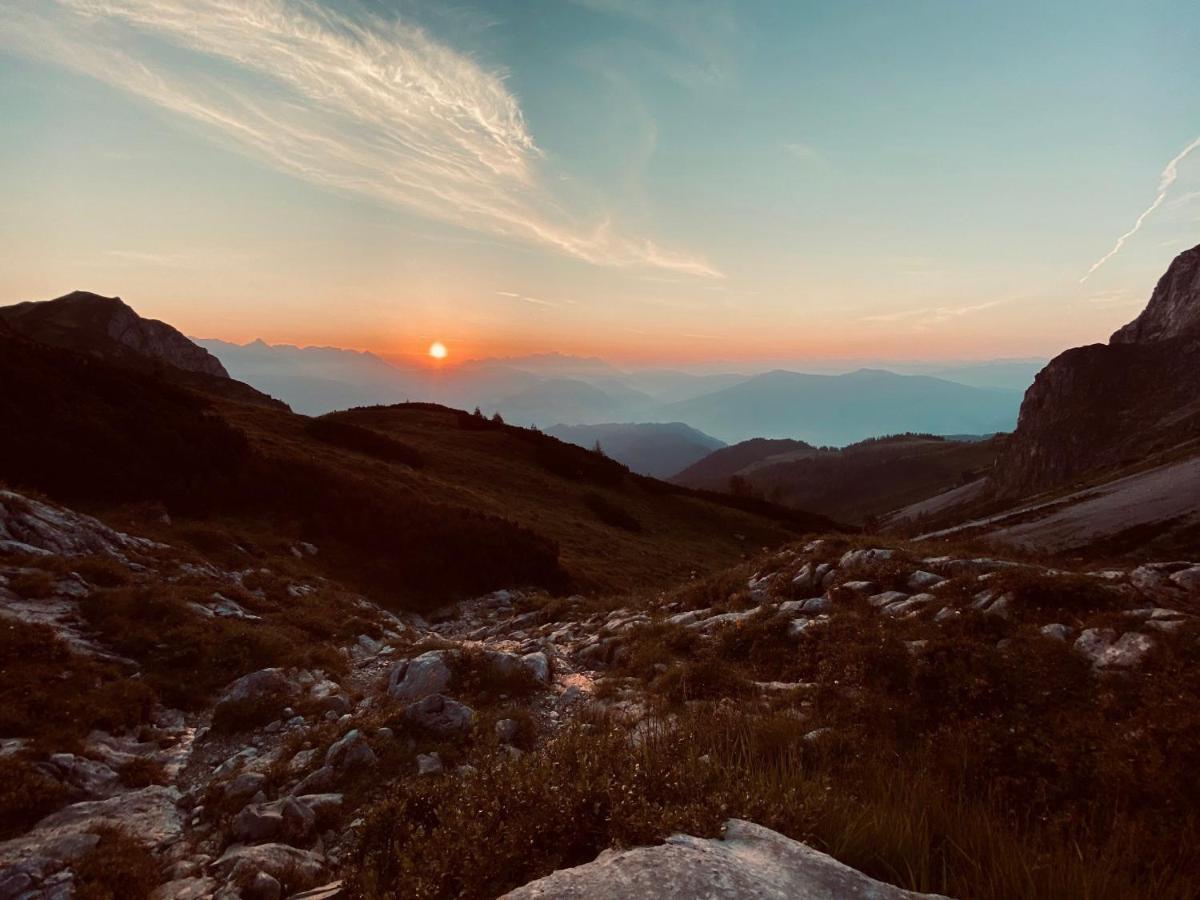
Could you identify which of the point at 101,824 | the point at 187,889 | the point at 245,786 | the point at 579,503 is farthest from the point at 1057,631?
the point at 579,503

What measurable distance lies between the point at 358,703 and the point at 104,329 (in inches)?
4227

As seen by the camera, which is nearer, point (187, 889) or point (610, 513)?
point (187, 889)

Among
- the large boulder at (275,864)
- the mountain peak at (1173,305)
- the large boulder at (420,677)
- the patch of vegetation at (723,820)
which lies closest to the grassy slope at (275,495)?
the large boulder at (420,677)

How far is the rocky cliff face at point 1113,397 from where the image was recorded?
328ft

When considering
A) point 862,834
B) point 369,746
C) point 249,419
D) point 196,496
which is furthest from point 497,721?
point 249,419

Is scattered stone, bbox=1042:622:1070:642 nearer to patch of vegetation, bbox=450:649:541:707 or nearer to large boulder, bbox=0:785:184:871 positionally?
patch of vegetation, bbox=450:649:541:707

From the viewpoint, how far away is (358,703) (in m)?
10.0

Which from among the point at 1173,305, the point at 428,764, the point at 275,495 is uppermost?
the point at 1173,305

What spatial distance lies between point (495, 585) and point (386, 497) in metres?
6.66

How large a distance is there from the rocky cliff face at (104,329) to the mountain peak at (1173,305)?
18948 centimetres

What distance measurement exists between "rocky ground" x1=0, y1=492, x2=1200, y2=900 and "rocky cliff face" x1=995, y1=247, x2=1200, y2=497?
108 m

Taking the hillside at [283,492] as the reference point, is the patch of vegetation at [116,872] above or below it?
below

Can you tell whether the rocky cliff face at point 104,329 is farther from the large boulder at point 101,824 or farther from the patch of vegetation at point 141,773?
the large boulder at point 101,824

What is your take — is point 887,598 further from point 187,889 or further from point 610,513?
point 610,513
